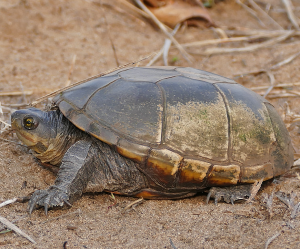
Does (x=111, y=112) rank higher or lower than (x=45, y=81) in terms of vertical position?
higher

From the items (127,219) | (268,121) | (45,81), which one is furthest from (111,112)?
(45,81)

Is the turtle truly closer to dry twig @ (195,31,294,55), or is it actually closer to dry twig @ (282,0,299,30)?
dry twig @ (195,31,294,55)

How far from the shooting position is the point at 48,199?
2570 mm

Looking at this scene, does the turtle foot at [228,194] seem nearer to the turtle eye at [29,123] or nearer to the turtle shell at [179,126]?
the turtle shell at [179,126]

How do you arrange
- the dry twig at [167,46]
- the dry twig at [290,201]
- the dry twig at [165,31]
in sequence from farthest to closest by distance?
the dry twig at [165,31] < the dry twig at [167,46] < the dry twig at [290,201]

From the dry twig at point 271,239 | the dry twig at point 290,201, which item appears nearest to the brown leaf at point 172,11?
the dry twig at point 290,201

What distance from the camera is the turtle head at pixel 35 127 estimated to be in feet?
9.49

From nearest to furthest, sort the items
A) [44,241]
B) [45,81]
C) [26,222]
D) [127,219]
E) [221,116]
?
[44,241] < [26,222] < [127,219] < [221,116] < [45,81]

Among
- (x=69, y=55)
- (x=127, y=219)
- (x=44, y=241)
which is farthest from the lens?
(x=69, y=55)

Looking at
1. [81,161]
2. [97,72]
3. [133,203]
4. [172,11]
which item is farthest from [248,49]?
[81,161]

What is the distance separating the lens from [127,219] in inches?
105

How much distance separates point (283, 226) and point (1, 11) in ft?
20.0

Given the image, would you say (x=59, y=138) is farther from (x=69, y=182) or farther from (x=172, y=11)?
(x=172, y=11)

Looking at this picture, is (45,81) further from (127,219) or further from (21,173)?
(127,219)
